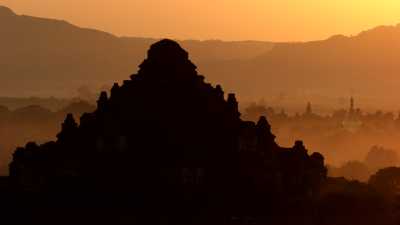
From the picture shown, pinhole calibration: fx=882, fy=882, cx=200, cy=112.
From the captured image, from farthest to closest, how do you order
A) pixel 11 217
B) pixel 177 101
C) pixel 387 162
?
pixel 387 162 → pixel 177 101 → pixel 11 217

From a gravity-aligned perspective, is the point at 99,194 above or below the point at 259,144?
below

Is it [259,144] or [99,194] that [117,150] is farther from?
[259,144]

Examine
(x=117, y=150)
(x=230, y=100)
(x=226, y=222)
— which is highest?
(x=230, y=100)

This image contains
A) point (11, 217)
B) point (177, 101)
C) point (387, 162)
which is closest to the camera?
point (11, 217)

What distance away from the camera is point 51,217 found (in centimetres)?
5731

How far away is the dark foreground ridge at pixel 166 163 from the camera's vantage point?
58.1m

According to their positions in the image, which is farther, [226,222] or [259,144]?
[259,144]

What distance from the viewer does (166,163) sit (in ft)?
193

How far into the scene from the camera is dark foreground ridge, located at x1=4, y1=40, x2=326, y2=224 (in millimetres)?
58062

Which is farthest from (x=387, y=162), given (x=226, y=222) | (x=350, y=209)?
(x=226, y=222)

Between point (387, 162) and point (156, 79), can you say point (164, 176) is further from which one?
point (387, 162)

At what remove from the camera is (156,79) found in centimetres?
6288

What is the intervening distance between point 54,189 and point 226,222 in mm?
12133

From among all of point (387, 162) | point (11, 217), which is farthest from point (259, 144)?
point (387, 162)
